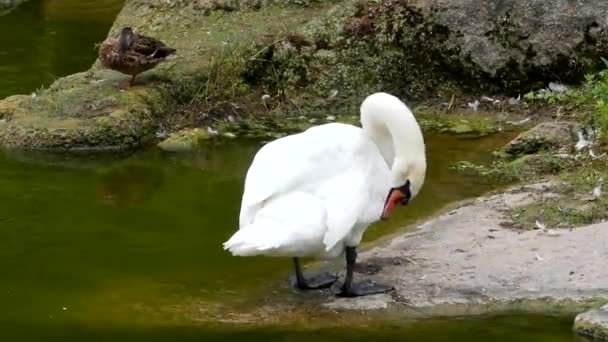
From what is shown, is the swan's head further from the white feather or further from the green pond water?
the green pond water

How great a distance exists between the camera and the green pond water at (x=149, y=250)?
19.0 feet

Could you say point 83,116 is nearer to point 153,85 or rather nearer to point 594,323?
point 153,85

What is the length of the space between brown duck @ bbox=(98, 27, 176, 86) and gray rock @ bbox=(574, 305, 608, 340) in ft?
17.9

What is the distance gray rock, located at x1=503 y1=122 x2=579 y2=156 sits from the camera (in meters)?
8.73

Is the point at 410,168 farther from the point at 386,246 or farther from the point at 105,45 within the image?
the point at 105,45

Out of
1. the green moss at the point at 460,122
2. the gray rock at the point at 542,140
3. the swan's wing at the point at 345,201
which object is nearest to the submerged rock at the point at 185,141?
the green moss at the point at 460,122

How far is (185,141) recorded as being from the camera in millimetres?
9391

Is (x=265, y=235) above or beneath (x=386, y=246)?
above

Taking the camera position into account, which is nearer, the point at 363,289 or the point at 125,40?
the point at 363,289

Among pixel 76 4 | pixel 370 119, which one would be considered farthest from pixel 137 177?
pixel 76 4

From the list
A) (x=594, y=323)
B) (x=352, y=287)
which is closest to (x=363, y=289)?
(x=352, y=287)

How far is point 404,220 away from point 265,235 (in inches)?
77.0

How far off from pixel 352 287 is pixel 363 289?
0.06 m

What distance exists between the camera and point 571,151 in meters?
8.57
